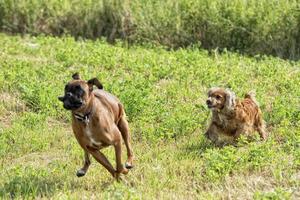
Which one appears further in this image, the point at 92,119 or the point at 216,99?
the point at 216,99

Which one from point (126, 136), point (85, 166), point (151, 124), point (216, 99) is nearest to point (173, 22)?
point (151, 124)

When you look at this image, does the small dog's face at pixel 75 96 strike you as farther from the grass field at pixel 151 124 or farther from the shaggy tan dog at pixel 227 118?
the shaggy tan dog at pixel 227 118

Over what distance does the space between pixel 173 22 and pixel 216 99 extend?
7.16 metres

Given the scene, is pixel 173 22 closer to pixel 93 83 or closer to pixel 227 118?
pixel 227 118

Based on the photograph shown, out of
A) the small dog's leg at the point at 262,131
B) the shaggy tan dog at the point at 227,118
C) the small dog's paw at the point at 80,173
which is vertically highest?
the shaggy tan dog at the point at 227,118

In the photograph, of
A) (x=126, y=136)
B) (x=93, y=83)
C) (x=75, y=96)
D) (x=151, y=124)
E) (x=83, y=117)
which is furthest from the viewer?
(x=151, y=124)

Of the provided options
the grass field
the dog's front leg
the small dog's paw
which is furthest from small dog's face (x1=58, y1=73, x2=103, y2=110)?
the small dog's paw

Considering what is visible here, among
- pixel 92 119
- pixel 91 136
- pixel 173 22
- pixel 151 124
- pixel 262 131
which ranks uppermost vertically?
pixel 92 119

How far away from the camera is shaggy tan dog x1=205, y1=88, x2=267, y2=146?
9062mm

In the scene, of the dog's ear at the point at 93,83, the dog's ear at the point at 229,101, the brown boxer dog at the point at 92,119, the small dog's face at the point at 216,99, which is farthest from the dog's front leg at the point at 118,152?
the dog's ear at the point at 229,101

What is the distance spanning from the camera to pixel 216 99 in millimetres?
9039

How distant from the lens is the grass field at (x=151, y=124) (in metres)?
7.80

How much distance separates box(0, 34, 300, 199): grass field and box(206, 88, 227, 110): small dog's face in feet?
1.87

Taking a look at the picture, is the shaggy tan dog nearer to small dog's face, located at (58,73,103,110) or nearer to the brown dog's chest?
the brown dog's chest
